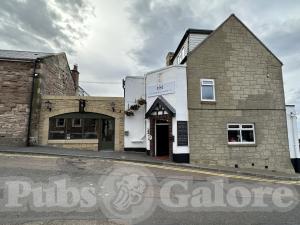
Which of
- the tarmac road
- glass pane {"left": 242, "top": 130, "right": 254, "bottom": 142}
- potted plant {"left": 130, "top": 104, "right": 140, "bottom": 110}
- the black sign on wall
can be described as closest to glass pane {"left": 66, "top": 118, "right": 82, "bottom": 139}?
potted plant {"left": 130, "top": 104, "right": 140, "bottom": 110}

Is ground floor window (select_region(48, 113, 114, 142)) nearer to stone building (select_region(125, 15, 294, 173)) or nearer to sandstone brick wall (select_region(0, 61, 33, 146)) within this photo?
sandstone brick wall (select_region(0, 61, 33, 146))

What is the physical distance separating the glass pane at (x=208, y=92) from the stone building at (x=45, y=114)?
6.62 meters

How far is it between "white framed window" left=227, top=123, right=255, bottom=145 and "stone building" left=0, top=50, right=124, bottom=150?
321 inches

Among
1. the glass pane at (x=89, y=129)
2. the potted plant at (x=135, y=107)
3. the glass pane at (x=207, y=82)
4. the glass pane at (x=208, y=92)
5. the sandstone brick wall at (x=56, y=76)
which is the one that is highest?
the sandstone brick wall at (x=56, y=76)

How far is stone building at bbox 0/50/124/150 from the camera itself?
17766mm

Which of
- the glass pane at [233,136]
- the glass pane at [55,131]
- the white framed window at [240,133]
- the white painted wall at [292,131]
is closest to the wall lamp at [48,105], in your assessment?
the glass pane at [55,131]

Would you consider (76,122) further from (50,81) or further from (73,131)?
(50,81)

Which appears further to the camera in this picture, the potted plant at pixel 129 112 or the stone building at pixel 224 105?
the potted plant at pixel 129 112

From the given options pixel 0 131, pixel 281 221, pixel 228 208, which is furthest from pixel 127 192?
pixel 0 131

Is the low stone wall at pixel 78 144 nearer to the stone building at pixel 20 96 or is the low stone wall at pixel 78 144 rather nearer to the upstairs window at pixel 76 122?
the upstairs window at pixel 76 122

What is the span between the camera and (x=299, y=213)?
650cm

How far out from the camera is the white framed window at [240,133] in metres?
15.8

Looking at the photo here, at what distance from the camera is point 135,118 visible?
18391mm

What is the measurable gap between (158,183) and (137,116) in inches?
381
